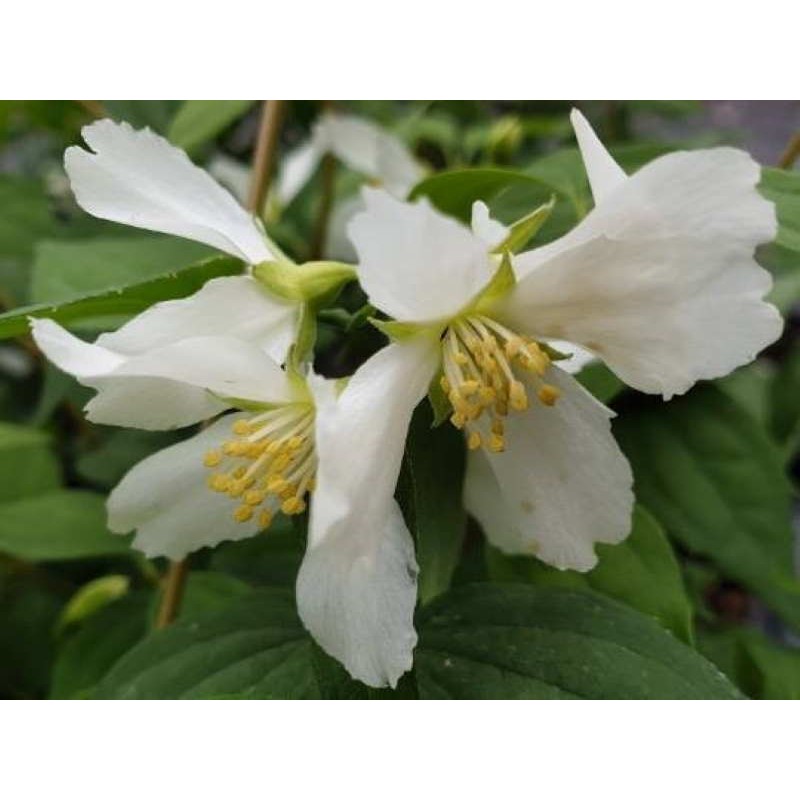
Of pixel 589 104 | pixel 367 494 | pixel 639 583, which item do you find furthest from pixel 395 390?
pixel 589 104

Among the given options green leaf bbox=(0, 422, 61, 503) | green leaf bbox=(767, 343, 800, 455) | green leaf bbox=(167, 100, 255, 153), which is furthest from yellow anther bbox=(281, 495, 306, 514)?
green leaf bbox=(767, 343, 800, 455)

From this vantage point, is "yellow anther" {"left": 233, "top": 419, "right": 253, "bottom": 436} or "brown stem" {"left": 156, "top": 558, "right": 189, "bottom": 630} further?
"brown stem" {"left": 156, "top": 558, "right": 189, "bottom": 630}

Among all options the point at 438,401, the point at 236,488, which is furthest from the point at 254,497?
the point at 438,401

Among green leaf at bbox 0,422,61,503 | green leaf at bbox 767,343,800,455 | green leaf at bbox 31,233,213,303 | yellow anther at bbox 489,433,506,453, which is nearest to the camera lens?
yellow anther at bbox 489,433,506,453

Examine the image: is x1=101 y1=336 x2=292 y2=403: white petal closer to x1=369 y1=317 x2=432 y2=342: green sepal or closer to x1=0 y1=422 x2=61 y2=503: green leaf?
x1=369 y1=317 x2=432 y2=342: green sepal

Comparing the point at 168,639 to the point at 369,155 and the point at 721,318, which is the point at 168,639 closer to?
the point at 721,318

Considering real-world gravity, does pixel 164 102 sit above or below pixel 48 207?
above
